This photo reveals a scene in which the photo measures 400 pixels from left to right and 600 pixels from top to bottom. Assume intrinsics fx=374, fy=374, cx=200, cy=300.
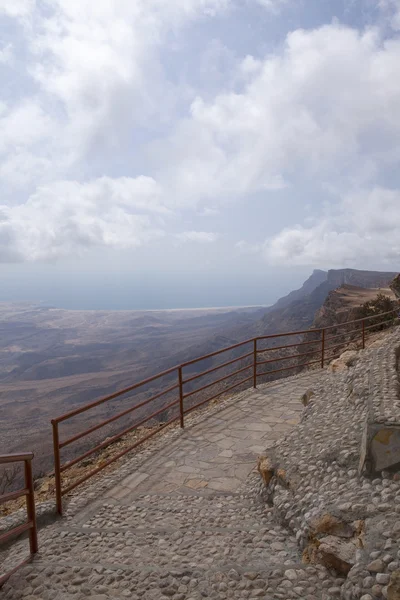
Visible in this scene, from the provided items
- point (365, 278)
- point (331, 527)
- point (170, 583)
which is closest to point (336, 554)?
point (331, 527)

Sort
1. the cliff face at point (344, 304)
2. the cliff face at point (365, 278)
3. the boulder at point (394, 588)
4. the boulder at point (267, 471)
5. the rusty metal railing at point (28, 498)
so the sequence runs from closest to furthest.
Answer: the boulder at point (394, 588)
the rusty metal railing at point (28, 498)
the boulder at point (267, 471)
the cliff face at point (344, 304)
the cliff face at point (365, 278)

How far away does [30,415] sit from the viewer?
56312mm

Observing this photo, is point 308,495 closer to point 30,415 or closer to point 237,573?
point 237,573

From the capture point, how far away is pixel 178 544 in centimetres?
383

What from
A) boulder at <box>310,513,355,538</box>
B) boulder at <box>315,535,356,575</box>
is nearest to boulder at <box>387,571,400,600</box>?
boulder at <box>315,535,356,575</box>

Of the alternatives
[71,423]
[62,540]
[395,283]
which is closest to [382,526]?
[62,540]

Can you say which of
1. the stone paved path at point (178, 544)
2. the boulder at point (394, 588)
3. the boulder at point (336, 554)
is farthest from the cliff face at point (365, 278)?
the boulder at point (394, 588)

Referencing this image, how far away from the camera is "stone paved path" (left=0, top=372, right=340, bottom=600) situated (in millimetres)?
3102

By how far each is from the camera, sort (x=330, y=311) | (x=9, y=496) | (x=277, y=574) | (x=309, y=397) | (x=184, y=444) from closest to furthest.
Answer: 1. (x=277, y=574)
2. (x=9, y=496)
3. (x=184, y=444)
4. (x=309, y=397)
5. (x=330, y=311)

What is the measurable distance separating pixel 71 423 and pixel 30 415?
12.8 m

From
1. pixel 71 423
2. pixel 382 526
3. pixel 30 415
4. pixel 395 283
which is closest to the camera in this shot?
pixel 382 526

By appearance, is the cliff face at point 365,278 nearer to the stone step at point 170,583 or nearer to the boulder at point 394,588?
the stone step at point 170,583

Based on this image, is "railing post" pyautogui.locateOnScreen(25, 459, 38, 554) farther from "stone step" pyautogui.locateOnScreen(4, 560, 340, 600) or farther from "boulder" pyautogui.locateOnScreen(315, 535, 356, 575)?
"boulder" pyautogui.locateOnScreen(315, 535, 356, 575)

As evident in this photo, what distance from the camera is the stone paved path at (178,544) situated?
310 centimetres
